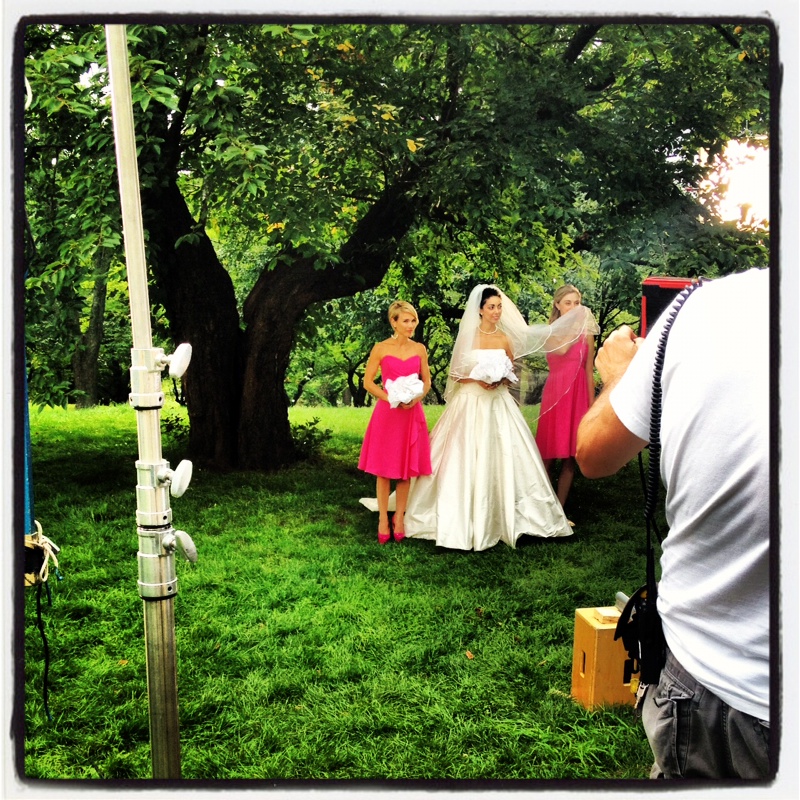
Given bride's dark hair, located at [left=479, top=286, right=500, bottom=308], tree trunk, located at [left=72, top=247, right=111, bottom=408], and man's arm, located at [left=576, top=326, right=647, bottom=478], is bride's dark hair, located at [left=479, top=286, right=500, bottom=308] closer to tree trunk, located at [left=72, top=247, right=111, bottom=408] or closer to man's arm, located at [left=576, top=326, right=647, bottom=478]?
tree trunk, located at [left=72, top=247, right=111, bottom=408]

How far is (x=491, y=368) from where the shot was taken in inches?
163

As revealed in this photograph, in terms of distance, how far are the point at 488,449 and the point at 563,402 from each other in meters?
0.67

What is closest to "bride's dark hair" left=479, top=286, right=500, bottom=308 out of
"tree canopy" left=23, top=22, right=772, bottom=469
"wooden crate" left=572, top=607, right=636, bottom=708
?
"tree canopy" left=23, top=22, right=772, bottom=469

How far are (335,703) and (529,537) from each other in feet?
6.57

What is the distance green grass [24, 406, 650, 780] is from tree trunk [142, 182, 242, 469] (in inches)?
9.0

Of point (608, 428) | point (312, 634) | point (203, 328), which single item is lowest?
point (312, 634)

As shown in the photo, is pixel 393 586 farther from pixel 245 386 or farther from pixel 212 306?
pixel 212 306

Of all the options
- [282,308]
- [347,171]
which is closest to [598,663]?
[347,171]

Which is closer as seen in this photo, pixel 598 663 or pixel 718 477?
pixel 718 477

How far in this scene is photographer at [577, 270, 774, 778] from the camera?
924mm

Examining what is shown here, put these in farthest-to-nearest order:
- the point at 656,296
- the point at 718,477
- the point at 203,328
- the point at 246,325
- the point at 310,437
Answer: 1. the point at 310,437
2. the point at 246,325
3. the point at 203,328
4. the point at 656,296
5. the point at 718,477

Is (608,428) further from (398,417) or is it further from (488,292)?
(488,292)

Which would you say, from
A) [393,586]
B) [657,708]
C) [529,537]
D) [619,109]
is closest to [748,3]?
[657,708]

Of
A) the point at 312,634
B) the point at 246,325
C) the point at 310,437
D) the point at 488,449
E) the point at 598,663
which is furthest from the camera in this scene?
the point at 310,437
